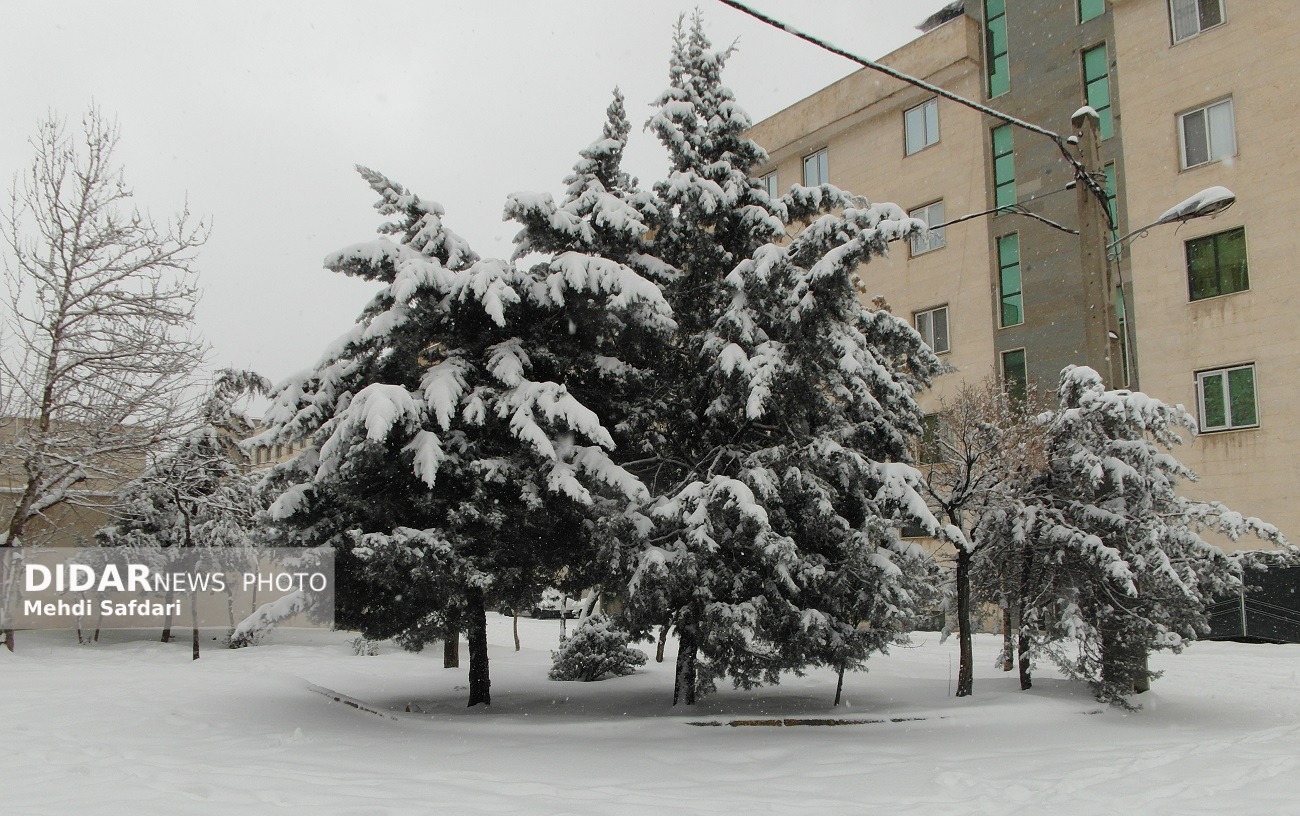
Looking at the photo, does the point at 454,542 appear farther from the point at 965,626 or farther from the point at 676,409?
the point at 965,626

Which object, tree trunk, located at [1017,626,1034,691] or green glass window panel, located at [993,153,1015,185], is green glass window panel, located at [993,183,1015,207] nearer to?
green glass window panel, located at [993,153,1015,185]

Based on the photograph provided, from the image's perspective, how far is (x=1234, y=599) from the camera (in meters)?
20.8

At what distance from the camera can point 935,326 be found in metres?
27.7

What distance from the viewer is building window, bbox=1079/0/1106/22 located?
2441cm

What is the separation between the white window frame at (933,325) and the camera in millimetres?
27180

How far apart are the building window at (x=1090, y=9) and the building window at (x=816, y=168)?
28.2 ft

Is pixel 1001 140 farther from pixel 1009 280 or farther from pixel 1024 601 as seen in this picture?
pixel 1024 601

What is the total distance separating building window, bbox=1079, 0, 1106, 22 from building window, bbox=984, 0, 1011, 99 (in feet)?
6.93

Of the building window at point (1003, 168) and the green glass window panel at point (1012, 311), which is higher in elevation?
the building window at point (1003, 168)

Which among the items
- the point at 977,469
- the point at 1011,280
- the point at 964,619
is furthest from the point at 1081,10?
the point at 964,619

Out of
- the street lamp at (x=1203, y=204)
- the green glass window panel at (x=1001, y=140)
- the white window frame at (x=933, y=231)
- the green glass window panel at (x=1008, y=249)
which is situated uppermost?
the green glass window panel at (x=1001, y=140)

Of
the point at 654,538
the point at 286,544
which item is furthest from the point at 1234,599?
the point at 286,544

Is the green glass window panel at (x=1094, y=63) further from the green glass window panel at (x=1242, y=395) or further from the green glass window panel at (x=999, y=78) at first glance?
the green glass window panel at (x=1242, y=395)

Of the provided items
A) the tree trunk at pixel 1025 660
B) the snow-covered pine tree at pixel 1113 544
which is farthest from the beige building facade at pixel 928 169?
the snow-covered pine tree at pixel 1113 544
